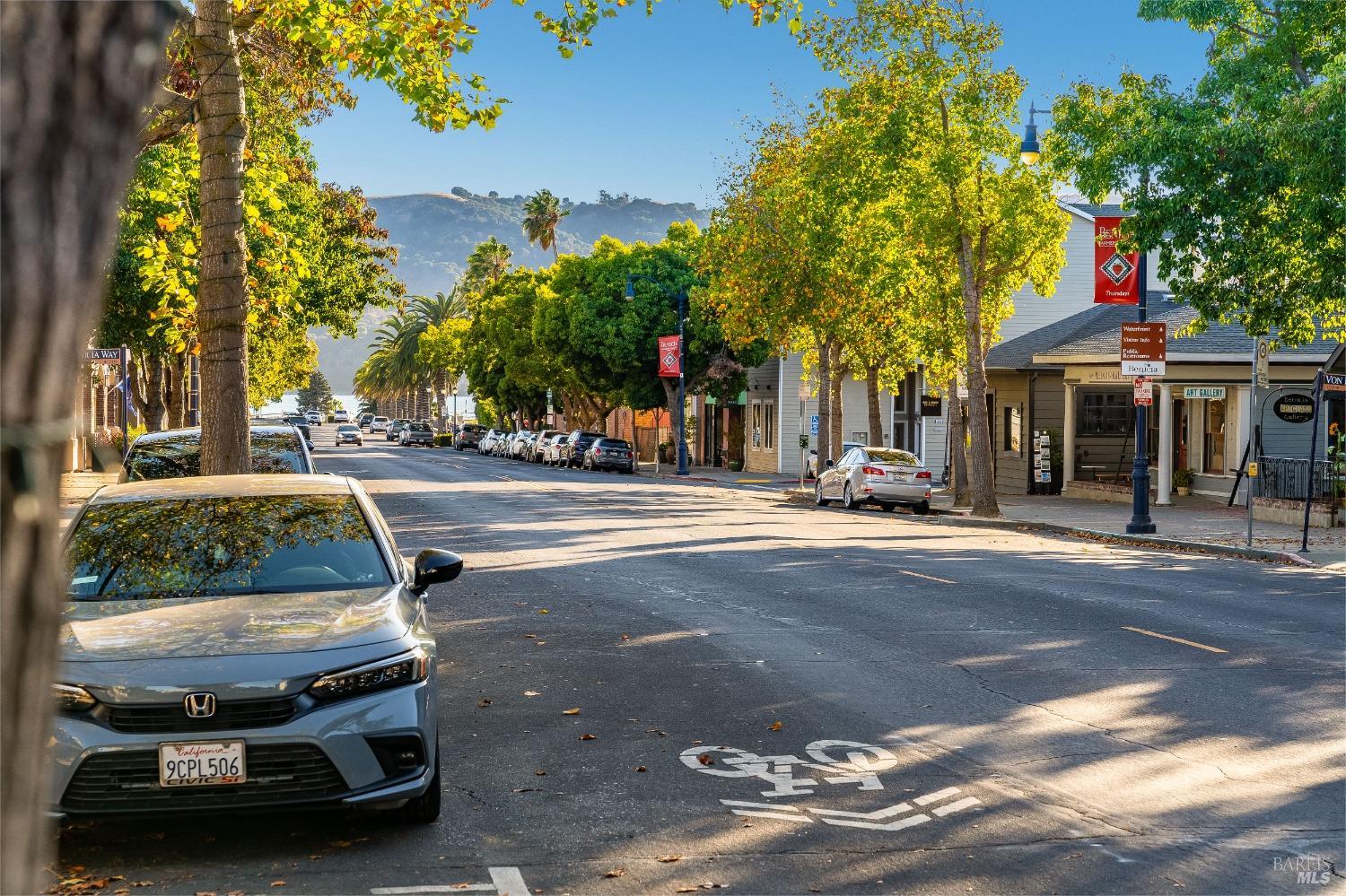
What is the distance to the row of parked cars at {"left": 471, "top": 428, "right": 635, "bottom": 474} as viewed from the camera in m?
60.0

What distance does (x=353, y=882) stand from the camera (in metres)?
5.99

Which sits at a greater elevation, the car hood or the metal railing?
the car hood

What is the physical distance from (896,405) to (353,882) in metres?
54.6

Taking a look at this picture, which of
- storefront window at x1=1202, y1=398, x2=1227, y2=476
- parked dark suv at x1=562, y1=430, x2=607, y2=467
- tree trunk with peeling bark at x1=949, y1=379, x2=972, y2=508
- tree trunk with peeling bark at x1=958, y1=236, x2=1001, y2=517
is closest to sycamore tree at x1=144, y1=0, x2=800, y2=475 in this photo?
tree trunk with peeling bark at x1=958, y1=236, x2=1001, y2=517

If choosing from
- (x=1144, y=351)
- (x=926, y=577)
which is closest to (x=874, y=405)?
(x=1144, y=351)

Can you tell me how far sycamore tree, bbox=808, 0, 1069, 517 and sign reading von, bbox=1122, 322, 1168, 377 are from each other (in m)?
6.53

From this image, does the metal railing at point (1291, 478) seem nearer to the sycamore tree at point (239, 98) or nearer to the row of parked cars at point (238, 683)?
the sycamore tree at point (239, 98)

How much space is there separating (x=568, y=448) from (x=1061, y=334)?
27503mm

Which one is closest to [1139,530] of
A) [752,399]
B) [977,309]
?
[977,309]

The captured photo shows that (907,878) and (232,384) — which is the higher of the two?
(232,384)

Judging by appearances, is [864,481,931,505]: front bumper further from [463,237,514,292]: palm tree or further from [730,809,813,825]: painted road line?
[463,237,514,292]: palm tree

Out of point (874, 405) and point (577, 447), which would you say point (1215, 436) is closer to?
point (874, 405)

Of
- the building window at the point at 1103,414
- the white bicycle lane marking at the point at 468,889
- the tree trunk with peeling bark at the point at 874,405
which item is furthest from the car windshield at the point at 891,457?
the white bicycle lane marking at the point at 468,889

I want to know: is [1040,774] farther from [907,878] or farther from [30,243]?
[30,243]
